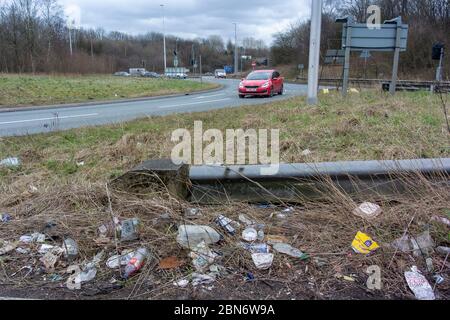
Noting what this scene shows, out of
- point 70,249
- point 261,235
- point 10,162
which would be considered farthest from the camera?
point 10,162

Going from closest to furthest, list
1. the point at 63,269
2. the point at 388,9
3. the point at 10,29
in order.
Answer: the point at 63,269 < the point at 388,9 < the point at 10,29

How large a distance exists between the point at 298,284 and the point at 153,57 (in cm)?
10530

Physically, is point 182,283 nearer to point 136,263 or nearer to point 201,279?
point 201,279

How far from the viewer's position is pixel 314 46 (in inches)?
446

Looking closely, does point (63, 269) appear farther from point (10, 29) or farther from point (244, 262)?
point (10, 29)

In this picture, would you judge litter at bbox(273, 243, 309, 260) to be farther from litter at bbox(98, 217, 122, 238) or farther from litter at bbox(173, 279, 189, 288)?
litter at bbox(98, 217, 122, 238)

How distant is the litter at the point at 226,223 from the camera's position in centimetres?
324

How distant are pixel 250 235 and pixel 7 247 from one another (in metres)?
2.09

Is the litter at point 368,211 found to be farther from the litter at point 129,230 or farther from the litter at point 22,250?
the litter at point 22,250

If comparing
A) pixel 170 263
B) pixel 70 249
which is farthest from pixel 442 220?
pixel 70 249

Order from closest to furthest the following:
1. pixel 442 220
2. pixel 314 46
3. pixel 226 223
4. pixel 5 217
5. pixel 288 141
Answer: pixel 442 220 < pixel 226 223 < pixel 5 217 < pixel 288 141 < pixel 314 46

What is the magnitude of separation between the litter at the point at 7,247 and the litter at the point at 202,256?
1564 millimetres
